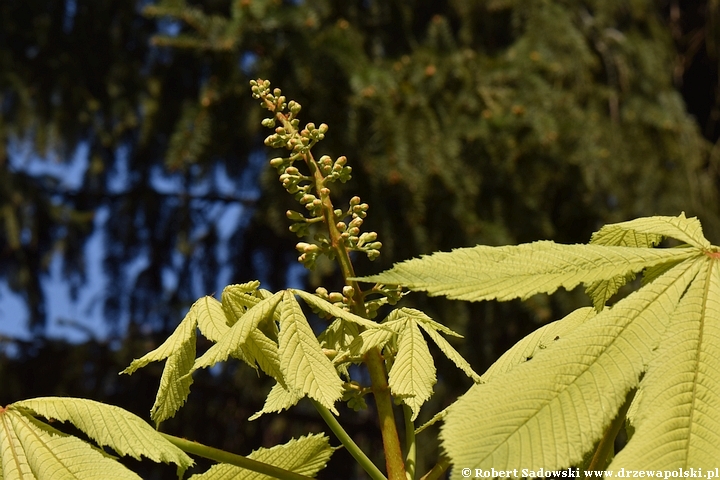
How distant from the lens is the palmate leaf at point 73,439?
67 centimetres

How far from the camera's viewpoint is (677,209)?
374 cm

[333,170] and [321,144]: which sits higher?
[321,144]

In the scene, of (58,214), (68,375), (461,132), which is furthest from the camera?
(58,214)

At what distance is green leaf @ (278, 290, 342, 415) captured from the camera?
646 mm

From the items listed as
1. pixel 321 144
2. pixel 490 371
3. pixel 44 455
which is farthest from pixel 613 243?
Result: pixel 321 144

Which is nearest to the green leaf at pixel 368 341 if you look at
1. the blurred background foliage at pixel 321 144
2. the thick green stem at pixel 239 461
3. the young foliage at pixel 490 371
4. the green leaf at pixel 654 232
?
the young foliage at pixel 490 371

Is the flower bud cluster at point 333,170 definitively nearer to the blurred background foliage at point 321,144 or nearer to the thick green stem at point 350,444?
the thick green stem at point 350,444

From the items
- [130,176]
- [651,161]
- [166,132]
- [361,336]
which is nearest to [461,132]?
[651,161]

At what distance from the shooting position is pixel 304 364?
67cm

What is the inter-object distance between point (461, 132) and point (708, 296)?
284 cm

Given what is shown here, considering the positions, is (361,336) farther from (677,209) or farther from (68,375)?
(68,375)

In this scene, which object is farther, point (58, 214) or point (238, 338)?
point (58, 214)

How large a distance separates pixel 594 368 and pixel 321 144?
2819mm

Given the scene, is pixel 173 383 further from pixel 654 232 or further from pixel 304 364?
pixel 654 232
